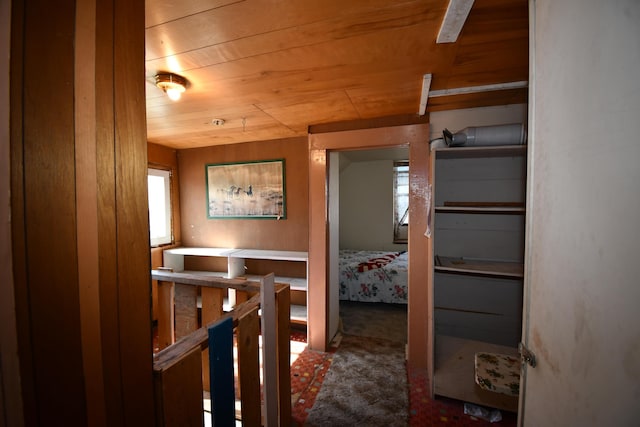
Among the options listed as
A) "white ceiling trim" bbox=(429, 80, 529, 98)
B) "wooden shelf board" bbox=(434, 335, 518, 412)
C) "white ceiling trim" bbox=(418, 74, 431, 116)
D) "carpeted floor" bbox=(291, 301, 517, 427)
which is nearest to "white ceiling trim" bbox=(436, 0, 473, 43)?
"white ceiling trim" bbox=(418, 74, 431, 116)

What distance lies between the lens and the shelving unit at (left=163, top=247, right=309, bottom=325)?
278 cm

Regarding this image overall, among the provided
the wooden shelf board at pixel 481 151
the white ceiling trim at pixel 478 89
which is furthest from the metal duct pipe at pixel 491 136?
the white ceiling trim at pixel 478 89

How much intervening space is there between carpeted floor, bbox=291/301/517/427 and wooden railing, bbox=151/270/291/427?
1.44ft

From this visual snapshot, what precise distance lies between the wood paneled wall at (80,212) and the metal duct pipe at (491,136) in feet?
5.98

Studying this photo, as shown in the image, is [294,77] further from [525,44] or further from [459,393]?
[459,393]

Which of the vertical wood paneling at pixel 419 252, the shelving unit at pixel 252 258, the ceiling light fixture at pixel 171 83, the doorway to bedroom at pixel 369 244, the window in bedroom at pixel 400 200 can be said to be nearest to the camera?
the ceiling light fixture at pixel 171 83

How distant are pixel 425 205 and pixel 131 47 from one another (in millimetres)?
2114

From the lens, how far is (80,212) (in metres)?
0.55

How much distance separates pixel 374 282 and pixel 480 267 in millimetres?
1829

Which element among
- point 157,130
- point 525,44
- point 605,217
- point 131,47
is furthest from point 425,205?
point 157,130

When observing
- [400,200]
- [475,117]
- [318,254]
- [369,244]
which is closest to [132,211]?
[318,254]

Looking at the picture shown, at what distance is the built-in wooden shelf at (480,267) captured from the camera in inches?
68.5

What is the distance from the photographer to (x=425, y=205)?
220 centimetres

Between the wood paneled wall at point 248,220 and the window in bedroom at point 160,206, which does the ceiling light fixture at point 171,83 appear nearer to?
the wood paneled wall at point 248,220
